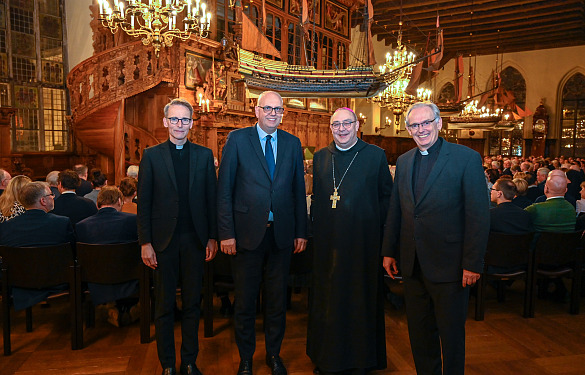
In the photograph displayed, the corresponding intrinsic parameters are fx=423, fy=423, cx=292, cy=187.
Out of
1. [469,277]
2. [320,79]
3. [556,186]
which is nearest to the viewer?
→ [469,277]

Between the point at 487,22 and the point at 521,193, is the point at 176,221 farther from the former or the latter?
the point at 487,22

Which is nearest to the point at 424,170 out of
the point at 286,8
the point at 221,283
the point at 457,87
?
the point at 221,283

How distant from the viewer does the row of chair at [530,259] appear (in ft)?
11.7

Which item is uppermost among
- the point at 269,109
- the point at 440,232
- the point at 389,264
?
the point at 269,109

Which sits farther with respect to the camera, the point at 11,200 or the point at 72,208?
the point at 72,208

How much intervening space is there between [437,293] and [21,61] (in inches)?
486

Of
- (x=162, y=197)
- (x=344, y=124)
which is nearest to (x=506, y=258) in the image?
(x=344, y=124)

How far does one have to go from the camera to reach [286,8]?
1281cm

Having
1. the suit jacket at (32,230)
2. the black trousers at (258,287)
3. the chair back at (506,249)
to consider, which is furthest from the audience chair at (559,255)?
the suit jacket at (32,230)

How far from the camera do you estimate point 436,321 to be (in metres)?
2.29

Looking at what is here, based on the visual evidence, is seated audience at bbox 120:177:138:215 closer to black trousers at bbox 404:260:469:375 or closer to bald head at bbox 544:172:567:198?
black trousers at bbox 404:260:469:375

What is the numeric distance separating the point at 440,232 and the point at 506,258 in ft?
5.74

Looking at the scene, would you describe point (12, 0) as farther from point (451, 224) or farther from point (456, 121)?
point (456, 121)

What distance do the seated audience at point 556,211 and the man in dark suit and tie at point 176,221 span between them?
3051mm
